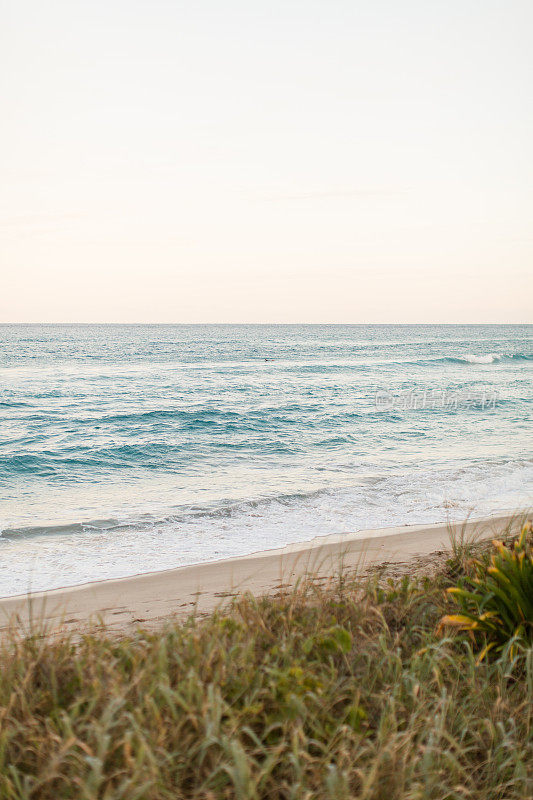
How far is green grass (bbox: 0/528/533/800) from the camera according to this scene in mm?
2055

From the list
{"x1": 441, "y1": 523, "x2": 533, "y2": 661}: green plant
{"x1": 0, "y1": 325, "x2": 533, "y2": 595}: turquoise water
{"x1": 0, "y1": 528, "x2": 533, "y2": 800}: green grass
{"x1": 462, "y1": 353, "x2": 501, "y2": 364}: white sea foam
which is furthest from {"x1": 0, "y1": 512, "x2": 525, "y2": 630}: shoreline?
{"x1": 462, "y1": 353, "x2": 501, "y2": 364}: white sea foam

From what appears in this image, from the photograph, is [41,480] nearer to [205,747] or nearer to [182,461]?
[182,461]

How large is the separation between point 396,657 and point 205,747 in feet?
3.69

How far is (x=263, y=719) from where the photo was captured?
2430 millimetres

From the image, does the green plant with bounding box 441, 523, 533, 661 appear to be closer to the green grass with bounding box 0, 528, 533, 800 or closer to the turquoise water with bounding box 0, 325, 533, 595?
the green grass with bounding box 0, 528, 533, 800

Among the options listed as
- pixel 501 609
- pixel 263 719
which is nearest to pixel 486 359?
pixel 501 609

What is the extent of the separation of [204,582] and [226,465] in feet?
22.6

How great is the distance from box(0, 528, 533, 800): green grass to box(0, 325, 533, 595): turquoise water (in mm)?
3897

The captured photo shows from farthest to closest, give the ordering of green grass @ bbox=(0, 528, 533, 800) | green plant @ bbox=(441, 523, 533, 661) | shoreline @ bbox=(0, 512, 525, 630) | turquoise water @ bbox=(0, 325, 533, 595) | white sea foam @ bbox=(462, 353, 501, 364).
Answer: white sea foam @ bbox=(462, 353, 501, 364) → turquoise water @ bbox=(0, 325, 533, 595) → shoreline @ bbox=(0, 512, 525, 630) → green plant @ bbox=(441, 523, 533, 661) → green grass @ bbox=(0, 528, 533, 800)

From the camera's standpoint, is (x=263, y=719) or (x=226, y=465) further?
(x=226, y=465)

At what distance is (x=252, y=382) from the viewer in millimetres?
31312

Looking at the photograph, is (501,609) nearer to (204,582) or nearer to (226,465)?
(204,582)

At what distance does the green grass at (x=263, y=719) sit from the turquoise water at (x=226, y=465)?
390cm

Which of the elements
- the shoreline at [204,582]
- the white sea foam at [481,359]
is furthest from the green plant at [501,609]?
the white sea foam at [481,359]
